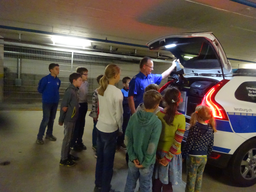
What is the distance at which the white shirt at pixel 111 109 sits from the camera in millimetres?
2051

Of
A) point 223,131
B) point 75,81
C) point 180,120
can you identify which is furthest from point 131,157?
point 75,81

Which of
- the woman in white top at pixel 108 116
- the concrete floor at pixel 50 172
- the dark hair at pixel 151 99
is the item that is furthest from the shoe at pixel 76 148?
the dark hair at pixel 151 99

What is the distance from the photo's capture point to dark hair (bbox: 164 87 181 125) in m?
1.77

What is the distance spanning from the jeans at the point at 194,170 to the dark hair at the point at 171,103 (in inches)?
27.9

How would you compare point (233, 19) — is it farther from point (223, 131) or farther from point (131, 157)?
point (131, 157)

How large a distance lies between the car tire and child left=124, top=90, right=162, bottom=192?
1449 mm

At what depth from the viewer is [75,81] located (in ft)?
10.0

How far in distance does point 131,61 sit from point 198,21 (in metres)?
5.11

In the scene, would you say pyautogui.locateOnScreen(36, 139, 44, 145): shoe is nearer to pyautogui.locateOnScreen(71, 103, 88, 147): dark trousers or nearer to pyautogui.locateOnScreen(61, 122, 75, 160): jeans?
pyautogui.locateOnScreen(71, 103, 88, 147): dark trousers

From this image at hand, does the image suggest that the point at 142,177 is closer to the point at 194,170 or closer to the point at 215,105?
the point at 194,170

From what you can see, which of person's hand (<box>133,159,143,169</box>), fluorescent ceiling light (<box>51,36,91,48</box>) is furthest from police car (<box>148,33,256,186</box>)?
fluorescent ceiling light (<box>51,36,91,48</box>)

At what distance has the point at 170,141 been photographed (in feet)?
6.00

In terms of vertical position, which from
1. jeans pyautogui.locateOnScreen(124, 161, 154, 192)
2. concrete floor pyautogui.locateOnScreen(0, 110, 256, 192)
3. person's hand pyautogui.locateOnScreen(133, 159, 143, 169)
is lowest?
concrete floor pyautogui.locateOnScreen(0, 110, 256, 192)

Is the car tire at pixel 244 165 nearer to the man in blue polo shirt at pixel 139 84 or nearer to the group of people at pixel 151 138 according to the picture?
the group of people at pixel 151 138
